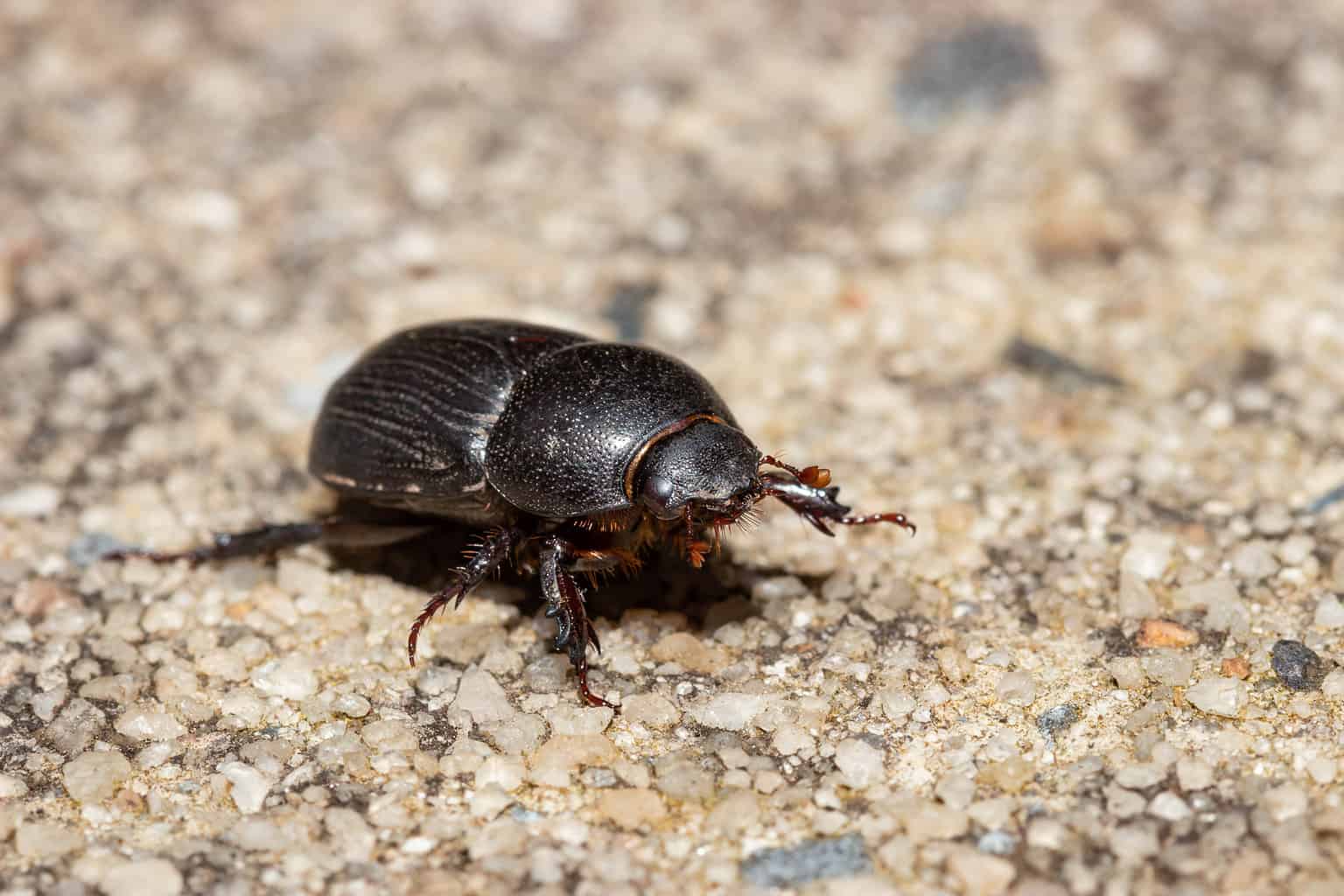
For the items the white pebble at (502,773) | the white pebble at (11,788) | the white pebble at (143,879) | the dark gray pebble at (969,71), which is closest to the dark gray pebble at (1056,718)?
the white pebble at (502,773)

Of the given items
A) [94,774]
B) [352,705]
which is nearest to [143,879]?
[94,774]

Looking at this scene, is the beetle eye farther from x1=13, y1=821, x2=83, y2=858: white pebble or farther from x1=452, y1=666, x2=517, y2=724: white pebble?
x1=13, y1=821, x2=83, y2=858: white pebble

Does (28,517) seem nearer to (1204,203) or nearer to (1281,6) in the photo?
(1204,203)

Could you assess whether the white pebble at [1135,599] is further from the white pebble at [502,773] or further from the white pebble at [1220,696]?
the white pebble at [502,773]

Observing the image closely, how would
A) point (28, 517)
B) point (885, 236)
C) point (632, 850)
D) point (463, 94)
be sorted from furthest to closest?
point (463, 94) < point (885, 236) < point (28, 517) < point (632, 850)

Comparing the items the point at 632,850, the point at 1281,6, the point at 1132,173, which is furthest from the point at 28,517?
the point at 1281,6

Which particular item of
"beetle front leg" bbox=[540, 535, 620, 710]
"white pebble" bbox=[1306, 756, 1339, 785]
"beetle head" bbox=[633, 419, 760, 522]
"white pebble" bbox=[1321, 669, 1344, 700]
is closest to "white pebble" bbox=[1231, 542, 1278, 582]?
"white pebble" bbox=[1321, 669, 1344, 700]

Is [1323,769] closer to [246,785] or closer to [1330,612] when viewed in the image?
[1330,612]
